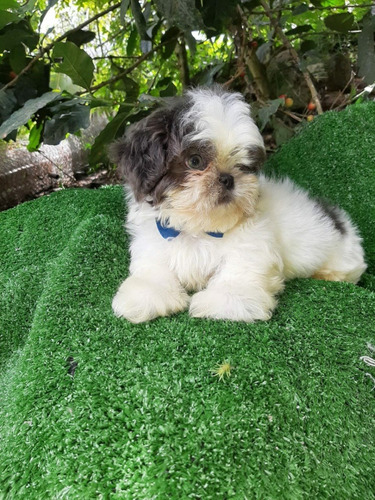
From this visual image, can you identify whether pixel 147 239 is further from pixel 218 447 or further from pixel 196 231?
pixel 218 447

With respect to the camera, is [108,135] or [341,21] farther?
[341,21]

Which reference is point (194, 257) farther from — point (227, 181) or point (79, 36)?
point (79, 36)

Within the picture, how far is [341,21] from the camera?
11.1 feet

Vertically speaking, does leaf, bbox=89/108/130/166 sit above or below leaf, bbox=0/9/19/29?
below

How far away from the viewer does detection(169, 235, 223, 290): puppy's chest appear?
211 cm

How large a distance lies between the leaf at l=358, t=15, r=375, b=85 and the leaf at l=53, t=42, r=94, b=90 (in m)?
2.11

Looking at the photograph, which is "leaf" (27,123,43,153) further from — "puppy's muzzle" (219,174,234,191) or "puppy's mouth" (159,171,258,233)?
"puppy's muzzle" (219,174,234,191)

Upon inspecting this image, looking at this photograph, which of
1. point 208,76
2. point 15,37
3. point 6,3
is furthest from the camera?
point 208,76

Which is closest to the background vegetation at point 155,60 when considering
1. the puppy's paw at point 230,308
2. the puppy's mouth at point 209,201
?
the puppy's mouth at point 209,201

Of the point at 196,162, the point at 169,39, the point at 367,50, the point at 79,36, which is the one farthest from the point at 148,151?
the point at 367,50

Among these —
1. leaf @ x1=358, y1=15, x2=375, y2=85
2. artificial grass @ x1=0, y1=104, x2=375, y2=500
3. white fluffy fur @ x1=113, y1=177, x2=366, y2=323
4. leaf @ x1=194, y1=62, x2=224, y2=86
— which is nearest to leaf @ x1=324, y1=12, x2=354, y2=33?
leaf @ x1=358, y1=15, x2=375, y2=85

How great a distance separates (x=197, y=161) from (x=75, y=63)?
3.74 ft

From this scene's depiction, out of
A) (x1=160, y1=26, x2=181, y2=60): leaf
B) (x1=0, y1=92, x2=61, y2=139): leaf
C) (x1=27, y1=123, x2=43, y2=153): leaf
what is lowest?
(x1=27, y1=123, x2=43, y2=153): leaf

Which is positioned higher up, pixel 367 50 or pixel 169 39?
pixel 169 39
